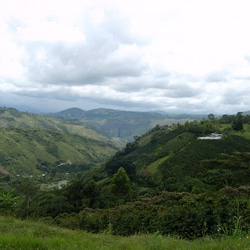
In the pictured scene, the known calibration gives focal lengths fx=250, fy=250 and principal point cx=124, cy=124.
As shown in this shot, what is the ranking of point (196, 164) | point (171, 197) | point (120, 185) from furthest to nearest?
point (196, 164) < point (120, 185) < point (171, 197)

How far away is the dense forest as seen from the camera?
46.0 feet

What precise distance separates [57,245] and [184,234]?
794cm

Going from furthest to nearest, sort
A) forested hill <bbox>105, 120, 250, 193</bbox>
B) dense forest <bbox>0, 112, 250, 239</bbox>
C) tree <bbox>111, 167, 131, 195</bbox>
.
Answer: tree <bbox>111, 167, 131, 195</bbox> < forested hill <bbox>105, 120, 250, 193</bbox> < dense forest <bbox>0, 112, 250, 239</bbox>

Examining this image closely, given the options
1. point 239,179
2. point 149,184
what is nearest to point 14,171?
point 149,184

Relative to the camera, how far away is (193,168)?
61.4m

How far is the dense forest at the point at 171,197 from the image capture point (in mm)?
14031

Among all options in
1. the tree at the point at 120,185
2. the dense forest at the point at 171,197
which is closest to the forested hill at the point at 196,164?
the dense forest at the point at 171,197

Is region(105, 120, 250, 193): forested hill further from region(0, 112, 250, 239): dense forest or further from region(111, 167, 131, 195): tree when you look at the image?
region(111, 167, 131, 195): tree

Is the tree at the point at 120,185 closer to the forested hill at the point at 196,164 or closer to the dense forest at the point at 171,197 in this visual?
the dense forest at the point at 171,197

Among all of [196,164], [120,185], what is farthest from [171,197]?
[196,164]

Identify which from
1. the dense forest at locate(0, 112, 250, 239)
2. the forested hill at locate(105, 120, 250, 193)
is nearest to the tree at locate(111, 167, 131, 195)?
the dense forest at locate(0, 112, 250, 239)

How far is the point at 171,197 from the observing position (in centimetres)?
2598

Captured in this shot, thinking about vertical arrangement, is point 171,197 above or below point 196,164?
above

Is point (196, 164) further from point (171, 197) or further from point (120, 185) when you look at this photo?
point (171, 197)
